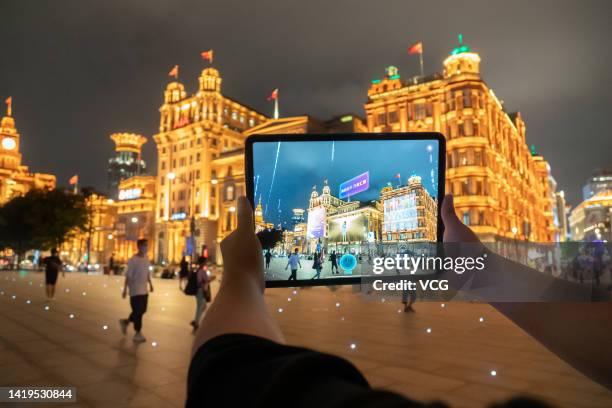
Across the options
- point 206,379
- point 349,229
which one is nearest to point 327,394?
point 206,379

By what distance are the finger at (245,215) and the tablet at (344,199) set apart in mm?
112

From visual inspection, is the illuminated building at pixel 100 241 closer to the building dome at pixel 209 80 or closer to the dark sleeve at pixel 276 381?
the building dome at pixel 209 80

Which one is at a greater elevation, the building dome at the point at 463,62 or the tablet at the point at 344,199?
the building dome at the point at 463,62

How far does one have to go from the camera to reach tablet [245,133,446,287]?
6.81 feet

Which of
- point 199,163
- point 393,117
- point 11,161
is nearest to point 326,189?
point 393,117

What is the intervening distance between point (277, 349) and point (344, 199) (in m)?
1.35

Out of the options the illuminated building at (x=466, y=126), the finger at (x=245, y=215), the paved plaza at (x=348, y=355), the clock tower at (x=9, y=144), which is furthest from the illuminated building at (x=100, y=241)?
the finger at (x=245, y=215)

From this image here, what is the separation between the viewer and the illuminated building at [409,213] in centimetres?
215

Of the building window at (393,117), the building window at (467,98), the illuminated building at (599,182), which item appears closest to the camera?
the building window at (467,98)

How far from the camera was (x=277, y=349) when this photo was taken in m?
0.87

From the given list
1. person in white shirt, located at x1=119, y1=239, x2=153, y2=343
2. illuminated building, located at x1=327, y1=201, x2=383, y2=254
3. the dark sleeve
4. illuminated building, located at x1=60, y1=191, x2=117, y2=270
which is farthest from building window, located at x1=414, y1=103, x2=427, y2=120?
illuminated building, located at x1=60, y1=191, x2=117, y2=270

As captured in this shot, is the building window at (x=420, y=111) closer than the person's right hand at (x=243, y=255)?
No

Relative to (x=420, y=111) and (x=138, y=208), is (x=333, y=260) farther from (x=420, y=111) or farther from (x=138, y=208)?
(x=138, y=208)

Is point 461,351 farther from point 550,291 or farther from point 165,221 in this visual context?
point 165,221
